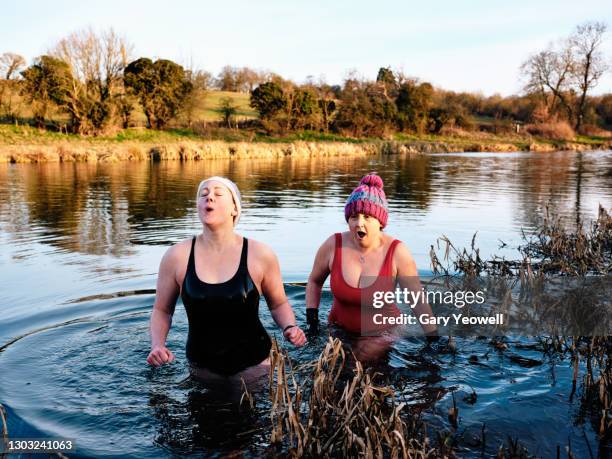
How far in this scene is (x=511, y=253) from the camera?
947 cm

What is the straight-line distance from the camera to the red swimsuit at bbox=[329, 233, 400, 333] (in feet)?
16.7

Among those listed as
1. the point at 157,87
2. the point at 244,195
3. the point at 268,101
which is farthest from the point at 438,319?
the point at 268,101

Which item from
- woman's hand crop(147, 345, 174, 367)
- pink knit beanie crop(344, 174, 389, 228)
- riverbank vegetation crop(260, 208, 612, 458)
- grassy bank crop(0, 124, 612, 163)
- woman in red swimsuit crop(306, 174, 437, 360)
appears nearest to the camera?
riverbank vegetation crop(260, 208, 612, 458)

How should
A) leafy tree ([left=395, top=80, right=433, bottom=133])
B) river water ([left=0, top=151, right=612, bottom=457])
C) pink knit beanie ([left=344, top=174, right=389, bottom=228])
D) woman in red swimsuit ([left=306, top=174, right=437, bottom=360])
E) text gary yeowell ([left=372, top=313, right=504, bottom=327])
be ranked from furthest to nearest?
1. leafy tree ([left=395, top=80, right=433, bottom=133])
2. text gary yeowell ([left=372, top=313, right=504, bottom=327])
3. woman in red swimsuit ([left=306, top=174, right=437, bottom=360])
4. pink knit beanie ([left=344, top=174, right=389, bottom=228])
5. river water ([left=0, top=151, right=612, bottom=457])

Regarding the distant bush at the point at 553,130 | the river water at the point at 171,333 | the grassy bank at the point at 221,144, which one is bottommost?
the river water at the point at 171,333

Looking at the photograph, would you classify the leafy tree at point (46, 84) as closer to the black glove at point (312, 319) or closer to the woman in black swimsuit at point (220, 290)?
the black glove at point (312, 319)

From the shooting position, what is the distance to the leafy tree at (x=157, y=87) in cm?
4375

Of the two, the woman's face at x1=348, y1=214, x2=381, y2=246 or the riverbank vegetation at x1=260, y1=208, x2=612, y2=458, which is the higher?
the woman's face at x1=348, y1=214, x2=381, y2=246

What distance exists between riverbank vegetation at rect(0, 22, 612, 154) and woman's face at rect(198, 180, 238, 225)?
3514cm

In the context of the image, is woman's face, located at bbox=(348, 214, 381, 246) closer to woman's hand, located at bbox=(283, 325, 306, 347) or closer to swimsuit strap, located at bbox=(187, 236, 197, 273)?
woman's hand, located at bbox=(283, 325, 306, 347)

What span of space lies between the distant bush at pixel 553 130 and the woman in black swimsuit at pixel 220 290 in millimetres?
57356

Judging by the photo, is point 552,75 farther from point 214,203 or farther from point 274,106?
point 214,203

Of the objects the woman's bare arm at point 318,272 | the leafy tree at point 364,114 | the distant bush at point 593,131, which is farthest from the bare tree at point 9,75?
the distant bush at point 593,131

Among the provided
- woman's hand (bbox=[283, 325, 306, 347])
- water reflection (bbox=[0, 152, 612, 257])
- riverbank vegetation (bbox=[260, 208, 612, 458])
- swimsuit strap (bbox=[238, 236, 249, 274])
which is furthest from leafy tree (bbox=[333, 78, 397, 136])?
woman's hand (bbox=[283, 325, 306, 347])
